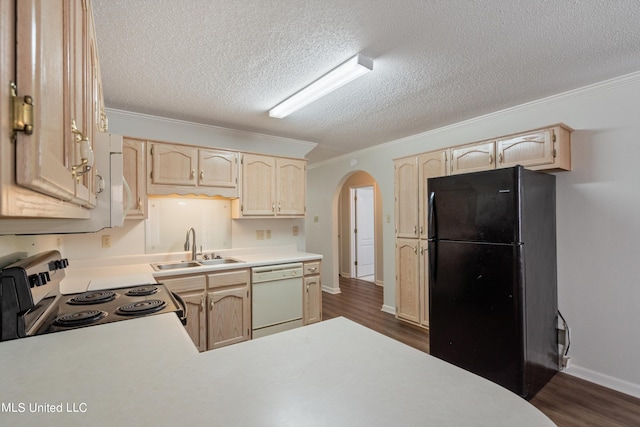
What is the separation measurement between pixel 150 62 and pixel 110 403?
2.08 metres

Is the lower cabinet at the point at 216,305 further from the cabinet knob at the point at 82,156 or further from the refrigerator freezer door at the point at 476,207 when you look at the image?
the cabinet knob at the point at 82,156

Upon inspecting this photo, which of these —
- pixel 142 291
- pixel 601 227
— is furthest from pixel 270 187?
pixel 601 227

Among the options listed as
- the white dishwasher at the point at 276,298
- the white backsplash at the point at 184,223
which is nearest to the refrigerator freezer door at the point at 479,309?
the white dishwasher at the point at 276,298

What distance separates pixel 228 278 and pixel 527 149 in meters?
2.91

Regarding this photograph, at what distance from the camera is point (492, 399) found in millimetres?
732

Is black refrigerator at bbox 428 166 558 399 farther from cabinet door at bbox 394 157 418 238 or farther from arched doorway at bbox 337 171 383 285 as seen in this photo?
arched doorway at bbox 337 171 383 285

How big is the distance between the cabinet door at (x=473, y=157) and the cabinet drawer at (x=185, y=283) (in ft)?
8.83

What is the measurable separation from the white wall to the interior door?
3.77 m

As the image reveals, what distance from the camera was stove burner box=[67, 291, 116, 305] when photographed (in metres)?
1.64

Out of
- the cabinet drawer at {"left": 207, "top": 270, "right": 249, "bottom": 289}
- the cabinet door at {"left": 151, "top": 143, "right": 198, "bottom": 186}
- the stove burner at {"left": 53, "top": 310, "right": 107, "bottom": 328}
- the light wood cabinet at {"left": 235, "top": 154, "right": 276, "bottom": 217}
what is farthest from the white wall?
the stove burner at {"left": 53, "top": 310, "right": 107, "bottom": 328}

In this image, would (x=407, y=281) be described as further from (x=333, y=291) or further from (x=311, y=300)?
(x=333, y=291)

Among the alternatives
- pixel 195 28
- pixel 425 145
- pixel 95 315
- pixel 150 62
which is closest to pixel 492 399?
pixel 95 315

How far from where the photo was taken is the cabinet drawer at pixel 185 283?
8.49 ft

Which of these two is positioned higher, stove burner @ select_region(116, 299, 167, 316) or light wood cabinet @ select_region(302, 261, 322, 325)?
stove burner @ select_region(116, 299, 167, 316)
